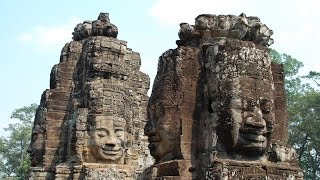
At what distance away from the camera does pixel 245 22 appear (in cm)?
746

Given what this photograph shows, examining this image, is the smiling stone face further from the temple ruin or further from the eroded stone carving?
the eroded stone carving

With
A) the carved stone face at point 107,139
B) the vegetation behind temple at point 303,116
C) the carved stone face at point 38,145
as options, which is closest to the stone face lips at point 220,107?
the carved stone face at point 107,139

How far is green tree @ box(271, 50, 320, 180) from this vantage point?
31.7 m

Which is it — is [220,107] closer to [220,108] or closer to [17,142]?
[220,108]

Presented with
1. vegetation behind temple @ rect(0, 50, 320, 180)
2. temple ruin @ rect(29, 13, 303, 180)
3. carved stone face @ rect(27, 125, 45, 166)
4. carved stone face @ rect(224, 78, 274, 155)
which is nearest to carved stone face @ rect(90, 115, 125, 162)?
carved stone face @ rect(27, 125, 45, 166)

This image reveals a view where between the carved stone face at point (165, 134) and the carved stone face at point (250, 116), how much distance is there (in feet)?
3.07

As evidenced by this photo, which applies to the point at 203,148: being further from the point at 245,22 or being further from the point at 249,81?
the point at 245,22

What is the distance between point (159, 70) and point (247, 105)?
1.62 meters

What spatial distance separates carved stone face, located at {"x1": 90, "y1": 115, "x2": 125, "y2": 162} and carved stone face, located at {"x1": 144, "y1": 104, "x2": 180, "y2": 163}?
625 cm

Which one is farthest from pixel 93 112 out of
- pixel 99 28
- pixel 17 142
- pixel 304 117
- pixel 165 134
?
pixel 17 142

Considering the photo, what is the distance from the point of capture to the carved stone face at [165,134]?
7.34 m

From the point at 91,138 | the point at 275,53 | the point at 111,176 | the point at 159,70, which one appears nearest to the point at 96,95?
the point at 91,138

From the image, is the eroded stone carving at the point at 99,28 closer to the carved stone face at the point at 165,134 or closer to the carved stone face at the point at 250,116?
the carved stone face at the point at 165,134

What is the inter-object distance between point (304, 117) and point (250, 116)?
2648 centimetres
